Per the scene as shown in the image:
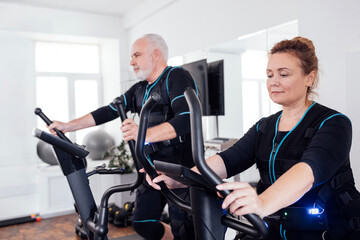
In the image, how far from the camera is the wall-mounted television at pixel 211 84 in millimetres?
3488

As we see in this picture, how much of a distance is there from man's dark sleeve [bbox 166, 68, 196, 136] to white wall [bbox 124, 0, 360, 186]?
101 cm

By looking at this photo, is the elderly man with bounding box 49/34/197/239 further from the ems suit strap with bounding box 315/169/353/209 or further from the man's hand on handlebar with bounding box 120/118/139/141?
the ems suit strap with bounding box 315/169/353/209

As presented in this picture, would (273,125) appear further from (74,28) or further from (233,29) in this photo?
(74,28)

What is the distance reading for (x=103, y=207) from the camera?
1693 millimetres

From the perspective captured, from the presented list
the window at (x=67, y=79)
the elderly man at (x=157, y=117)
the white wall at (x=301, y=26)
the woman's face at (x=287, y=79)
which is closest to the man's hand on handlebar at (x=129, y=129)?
the elderly man at (x=157, y=117)

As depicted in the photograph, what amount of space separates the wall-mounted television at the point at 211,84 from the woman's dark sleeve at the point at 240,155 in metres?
1.85

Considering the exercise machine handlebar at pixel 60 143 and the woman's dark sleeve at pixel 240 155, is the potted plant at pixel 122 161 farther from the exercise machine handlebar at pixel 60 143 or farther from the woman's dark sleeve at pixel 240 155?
the woman's dark sleeve at pixel 240 155

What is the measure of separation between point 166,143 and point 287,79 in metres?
0.94

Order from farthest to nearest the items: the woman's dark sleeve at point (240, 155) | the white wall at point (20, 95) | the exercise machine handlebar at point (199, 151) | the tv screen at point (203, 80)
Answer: the white wall at point (20, 95) < the tv screen at point (203, 80) < the woman's dark sleeve at point (240, 155) < the exercise machine handlebar at point (199, 151)

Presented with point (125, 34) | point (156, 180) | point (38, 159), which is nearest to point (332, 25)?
point (156, 180)

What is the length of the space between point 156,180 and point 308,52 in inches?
33.0

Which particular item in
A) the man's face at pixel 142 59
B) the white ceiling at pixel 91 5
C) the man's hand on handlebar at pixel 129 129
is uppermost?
the white ceiling at pixel 91 5

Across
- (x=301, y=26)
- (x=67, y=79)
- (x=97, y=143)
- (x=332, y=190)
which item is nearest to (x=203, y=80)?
(x=301, y=26)

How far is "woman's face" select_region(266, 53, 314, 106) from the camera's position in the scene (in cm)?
147
